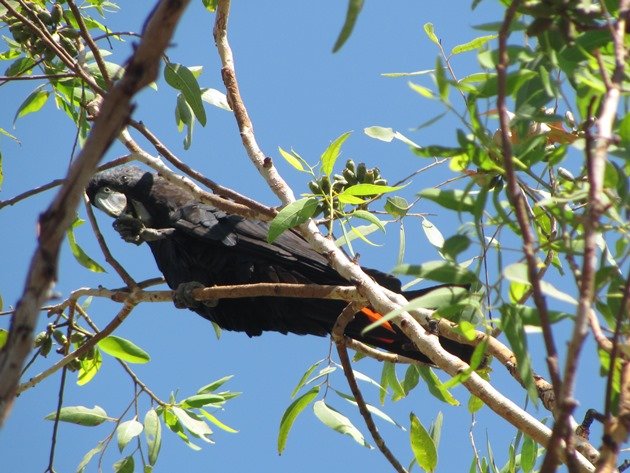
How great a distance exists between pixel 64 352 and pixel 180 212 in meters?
0.88

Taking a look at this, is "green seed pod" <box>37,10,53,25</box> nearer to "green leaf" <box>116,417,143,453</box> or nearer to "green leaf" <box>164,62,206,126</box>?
"green leaf" <box>164,62,206,126</box>

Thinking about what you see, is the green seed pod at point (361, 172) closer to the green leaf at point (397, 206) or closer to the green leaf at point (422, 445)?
the green leaf at point (397, 206)

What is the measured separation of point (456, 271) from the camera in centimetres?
138

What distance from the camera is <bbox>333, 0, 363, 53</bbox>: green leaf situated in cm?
122

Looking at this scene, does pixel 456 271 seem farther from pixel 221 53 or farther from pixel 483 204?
pixel 221 53

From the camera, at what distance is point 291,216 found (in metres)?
2.16

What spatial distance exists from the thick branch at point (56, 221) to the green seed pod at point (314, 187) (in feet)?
4.83

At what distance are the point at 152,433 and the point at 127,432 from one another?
3.5 inches

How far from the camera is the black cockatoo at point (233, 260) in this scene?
3260 millimetres

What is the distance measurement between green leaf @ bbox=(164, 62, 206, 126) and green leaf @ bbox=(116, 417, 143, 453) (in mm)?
1127

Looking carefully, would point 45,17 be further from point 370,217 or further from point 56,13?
point 370,217

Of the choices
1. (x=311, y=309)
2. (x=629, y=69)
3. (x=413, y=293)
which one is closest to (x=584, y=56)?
(x=629, y=69)

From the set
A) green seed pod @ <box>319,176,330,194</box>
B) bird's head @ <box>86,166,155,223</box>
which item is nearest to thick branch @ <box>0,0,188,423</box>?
green seed pod @ <box>319,176,330,194</box>

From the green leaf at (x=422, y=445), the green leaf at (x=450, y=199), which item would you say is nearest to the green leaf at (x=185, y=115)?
the green leaf at (x=422, y=445)
